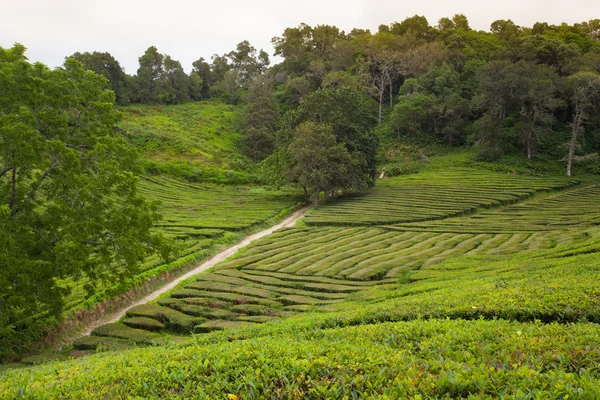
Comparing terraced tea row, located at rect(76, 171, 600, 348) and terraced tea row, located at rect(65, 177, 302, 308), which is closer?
terraced tea row, located at rect(76, 171, 600, 348)

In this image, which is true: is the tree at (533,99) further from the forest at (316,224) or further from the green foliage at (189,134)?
the green foliage at (189,134)

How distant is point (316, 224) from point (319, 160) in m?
10.8

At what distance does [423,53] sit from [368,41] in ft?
58.9

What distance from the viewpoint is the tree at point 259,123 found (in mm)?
80562

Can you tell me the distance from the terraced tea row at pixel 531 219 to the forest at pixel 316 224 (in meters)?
0.42

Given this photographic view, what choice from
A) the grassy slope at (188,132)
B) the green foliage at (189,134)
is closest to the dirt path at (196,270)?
the green foliage at (189,134)

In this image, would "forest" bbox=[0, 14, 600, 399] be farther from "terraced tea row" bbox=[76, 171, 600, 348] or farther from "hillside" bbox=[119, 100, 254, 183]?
"hillside" bbox=[119, 100, 254, 183]

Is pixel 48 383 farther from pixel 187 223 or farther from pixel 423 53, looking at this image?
pixel 423 53

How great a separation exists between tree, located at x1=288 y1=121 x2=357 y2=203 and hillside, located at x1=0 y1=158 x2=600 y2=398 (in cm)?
478

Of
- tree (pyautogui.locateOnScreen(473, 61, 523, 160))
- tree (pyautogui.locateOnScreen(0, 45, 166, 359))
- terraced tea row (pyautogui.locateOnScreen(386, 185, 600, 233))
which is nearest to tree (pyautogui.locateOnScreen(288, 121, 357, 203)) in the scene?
terraced tea row (pyautogui.locateOnScreen(386, 185, 600, 233))

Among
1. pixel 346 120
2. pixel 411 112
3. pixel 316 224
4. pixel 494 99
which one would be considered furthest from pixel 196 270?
pixel 411 112

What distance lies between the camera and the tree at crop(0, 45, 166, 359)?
16.5m

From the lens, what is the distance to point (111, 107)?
20328 millimetres

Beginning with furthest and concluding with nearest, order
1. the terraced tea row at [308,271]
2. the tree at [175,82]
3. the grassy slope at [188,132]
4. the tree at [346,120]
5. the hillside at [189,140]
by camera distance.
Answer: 1. the tree at [175,82]
2. the grassy slope at [188,132]
3. the hillside at [189,140]
4. the tree at [346,120]
5. the terraced tea row at [308,271]
